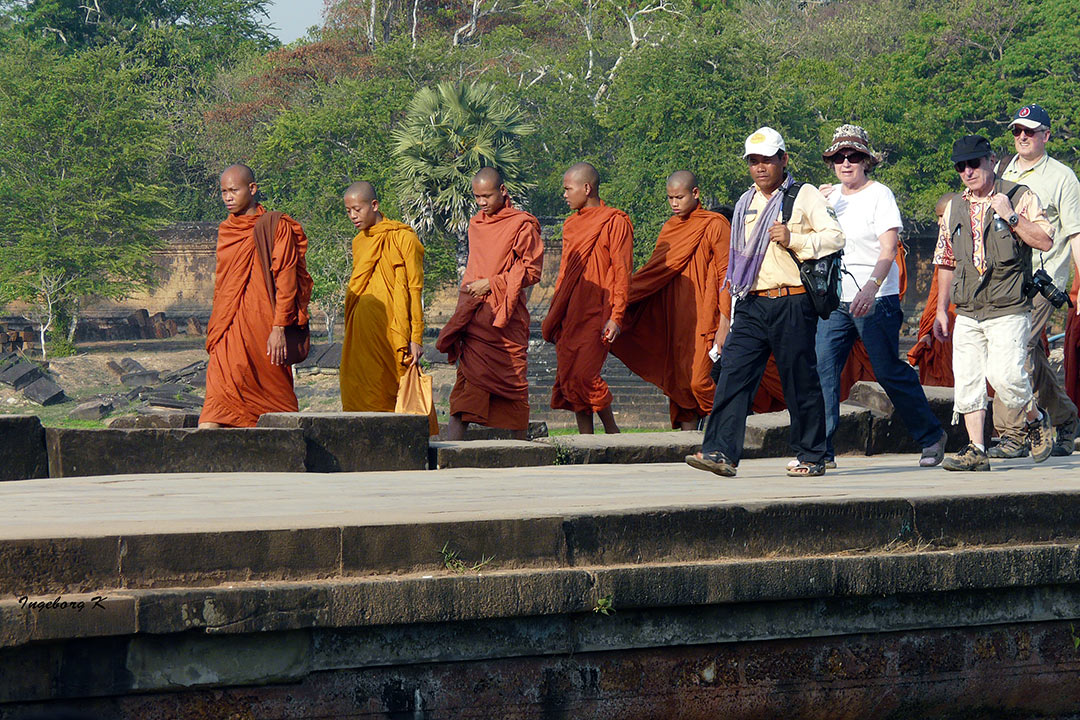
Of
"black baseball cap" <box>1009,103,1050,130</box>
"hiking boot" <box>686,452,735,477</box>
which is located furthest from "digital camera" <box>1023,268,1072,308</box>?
"hiking boot" <box>686,452,735,477</box>

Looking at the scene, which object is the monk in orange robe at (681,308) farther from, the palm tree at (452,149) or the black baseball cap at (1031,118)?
the palm tree at (452,149)

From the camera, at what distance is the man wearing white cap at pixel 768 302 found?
5762mm

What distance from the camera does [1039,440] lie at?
268 inches

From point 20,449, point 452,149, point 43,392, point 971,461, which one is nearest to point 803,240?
point 971,461

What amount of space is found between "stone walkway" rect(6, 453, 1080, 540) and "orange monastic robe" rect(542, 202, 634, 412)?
106 inches

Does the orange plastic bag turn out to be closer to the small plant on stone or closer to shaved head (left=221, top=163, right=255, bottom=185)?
shaved head (left=221, top=163, right=255, bottom=185)

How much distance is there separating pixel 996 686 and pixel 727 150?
1015 inches

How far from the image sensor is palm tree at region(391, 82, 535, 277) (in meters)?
24.8

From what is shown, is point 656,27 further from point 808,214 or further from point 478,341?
point 808,214

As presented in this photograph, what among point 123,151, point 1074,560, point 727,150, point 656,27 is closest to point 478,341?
point 1074,560

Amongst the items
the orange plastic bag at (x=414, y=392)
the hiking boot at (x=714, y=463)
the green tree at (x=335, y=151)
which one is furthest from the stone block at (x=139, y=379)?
the hiking boot at (x=714, y=463)

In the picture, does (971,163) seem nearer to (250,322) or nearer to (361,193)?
(250,322)

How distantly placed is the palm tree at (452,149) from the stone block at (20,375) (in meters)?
7.40

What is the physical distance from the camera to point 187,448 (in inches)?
241
